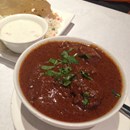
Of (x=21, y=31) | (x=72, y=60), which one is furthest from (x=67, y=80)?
(x=21, y=31)

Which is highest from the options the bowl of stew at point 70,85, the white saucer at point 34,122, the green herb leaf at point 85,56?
the green herb leaf at point 85,56

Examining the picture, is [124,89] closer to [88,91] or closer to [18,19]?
[88,91]

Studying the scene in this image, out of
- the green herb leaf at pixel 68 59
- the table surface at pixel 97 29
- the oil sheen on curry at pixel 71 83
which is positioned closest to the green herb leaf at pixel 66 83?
the oil sheen on curry at pixel 71 83

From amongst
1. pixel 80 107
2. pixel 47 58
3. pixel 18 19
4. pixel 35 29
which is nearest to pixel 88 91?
pixel 80 107

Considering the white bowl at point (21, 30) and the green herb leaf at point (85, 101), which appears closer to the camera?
the green herb leaf at point (85, 101)

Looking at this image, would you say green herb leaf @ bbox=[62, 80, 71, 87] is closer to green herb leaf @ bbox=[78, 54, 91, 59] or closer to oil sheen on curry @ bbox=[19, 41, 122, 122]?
oil sheen on curry @ bbox=[19, 41, 122, 122]

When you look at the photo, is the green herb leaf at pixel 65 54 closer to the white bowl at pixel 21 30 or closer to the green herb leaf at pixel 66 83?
the green herb leaf at pixel 66 83

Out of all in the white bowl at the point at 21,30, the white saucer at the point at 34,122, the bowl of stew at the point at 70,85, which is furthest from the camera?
the white bowl at the point at 21,30

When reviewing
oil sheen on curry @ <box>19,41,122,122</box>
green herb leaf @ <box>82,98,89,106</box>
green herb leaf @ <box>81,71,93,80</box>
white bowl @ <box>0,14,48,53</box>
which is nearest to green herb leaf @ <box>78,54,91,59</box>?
oil sheen on curry @ <box>19,41,122,122</box>
